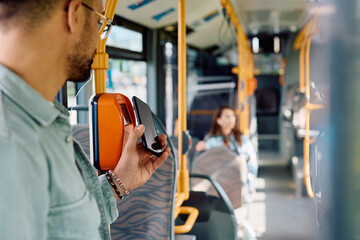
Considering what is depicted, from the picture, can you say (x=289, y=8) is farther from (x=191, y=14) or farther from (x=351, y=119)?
(x=351, y=119)

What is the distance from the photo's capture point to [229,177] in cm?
312

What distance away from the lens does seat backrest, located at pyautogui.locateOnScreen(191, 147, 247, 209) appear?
3.07 metres

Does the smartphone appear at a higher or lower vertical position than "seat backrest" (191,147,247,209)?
higher

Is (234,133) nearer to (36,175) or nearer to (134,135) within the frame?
(134,135)

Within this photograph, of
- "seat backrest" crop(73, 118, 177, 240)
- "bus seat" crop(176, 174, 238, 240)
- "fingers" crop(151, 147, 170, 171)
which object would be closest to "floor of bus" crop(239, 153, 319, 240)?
"bus seat" crop(176, 174, 238, 240)

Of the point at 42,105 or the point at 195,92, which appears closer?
the point at 42,105

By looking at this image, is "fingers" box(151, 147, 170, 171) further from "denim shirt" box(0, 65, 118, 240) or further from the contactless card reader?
"denim shirt" box(0, 65, 118, 240)

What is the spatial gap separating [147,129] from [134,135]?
0.38ft

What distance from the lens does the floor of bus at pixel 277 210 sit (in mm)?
4199

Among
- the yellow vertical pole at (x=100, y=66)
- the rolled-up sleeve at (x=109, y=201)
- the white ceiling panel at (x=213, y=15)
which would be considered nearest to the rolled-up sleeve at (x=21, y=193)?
the rolled-up sleeve at (x=109, y=201)

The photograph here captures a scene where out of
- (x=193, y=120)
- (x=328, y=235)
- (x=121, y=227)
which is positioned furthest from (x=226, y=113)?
(x=328, y=235)

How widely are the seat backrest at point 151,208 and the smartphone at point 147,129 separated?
1.42 feet

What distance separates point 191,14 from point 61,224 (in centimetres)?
440

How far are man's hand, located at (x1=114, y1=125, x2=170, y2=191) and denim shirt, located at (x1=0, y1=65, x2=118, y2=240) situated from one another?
1.23 feet
